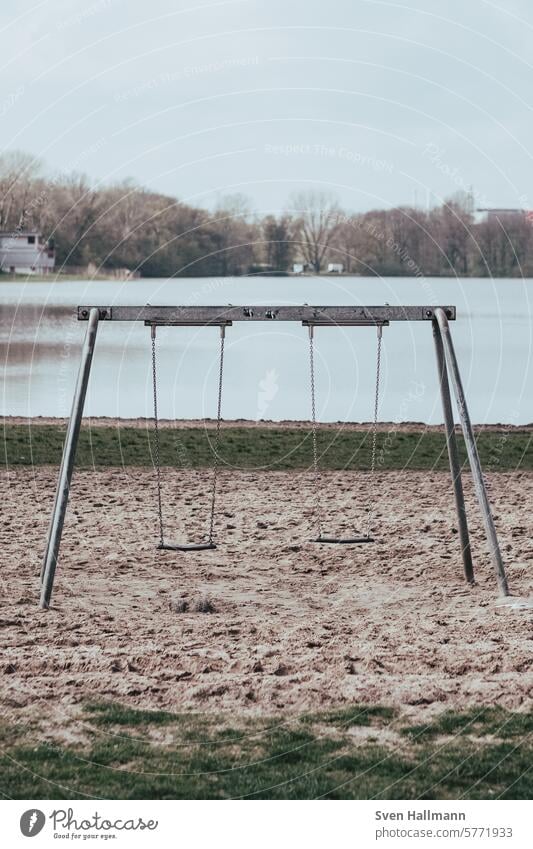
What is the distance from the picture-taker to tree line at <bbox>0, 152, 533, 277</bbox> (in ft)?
166

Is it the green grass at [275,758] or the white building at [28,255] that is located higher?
the white building at [28,255]

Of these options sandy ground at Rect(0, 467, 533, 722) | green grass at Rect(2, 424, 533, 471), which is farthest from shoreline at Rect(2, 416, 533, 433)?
sandy ground at Rect(0, 467, 533, 722)

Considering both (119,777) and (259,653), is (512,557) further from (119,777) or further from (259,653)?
(119,777)

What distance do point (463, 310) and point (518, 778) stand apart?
199 feet

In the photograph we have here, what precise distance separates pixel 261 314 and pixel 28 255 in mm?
79406

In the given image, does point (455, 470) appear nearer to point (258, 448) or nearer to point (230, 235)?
point (258, 448)

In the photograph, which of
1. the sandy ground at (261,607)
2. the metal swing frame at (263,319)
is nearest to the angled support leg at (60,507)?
the metal swing frame at (263,319)

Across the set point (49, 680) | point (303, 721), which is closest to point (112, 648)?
point (49, 680)

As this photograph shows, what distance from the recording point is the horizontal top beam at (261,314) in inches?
415

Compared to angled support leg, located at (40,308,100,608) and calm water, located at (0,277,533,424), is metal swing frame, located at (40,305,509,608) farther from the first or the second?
calm water, located at (0,277,533,424)

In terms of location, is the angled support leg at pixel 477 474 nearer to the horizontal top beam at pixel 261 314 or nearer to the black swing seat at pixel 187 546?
the horizontal top beam at pixel 261 314

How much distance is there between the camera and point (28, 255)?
287 ft

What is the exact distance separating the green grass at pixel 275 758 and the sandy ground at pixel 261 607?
11.9 inches

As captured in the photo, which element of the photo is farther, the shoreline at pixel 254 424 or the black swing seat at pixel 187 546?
the shoreline at pixel 254 424
